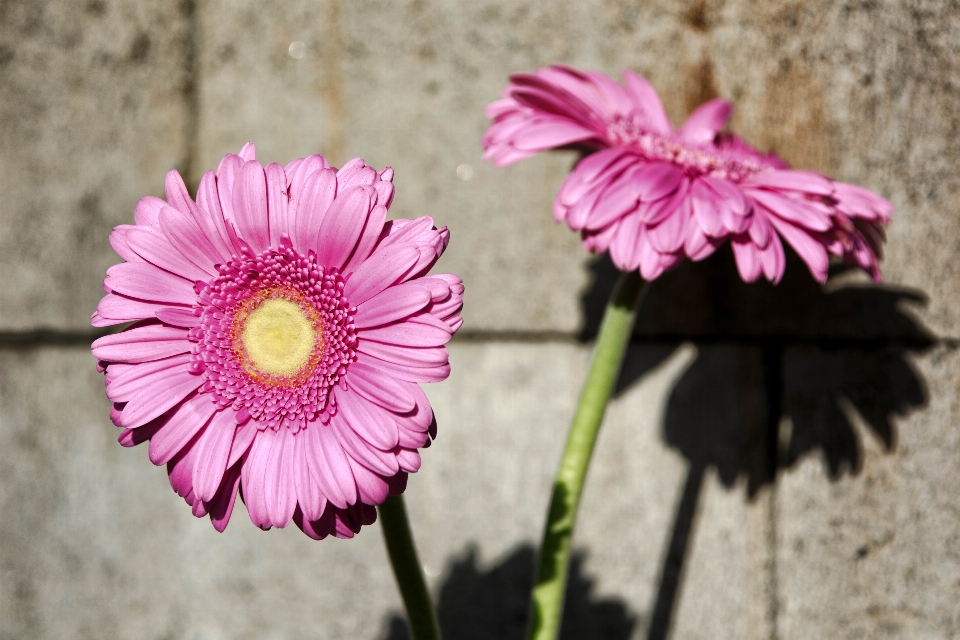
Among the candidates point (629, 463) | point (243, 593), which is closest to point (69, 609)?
point (243, 593)

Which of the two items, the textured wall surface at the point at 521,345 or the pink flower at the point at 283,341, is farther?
the textured wall surface at the point at 521,345

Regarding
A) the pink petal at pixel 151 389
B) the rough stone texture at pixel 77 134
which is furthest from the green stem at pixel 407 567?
the rough stone texture at pixel 77 134

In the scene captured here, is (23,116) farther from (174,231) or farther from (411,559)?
(411,559)

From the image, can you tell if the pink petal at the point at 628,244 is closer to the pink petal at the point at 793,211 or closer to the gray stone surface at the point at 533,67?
the pink petal at the point at 793,211

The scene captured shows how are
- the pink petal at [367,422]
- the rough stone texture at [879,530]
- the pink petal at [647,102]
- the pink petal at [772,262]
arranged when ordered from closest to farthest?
the pink petal at [367,422], the pink petal at [772,262], the pink petal at [647,102], the rough stone texture at [879,530]

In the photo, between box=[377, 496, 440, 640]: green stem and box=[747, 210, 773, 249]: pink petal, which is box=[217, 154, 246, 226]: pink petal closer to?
box=[377, 496, 440, 640]: green stem

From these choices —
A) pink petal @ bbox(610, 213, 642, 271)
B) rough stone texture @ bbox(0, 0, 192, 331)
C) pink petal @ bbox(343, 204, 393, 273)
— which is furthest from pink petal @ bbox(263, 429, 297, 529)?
rough stone texture @ bbox(0, 0, 192, 331)
